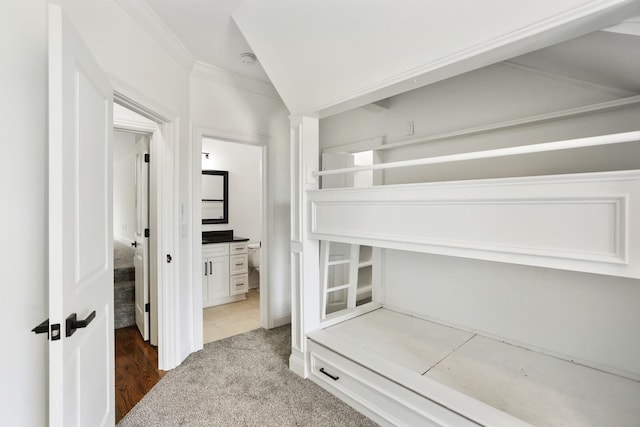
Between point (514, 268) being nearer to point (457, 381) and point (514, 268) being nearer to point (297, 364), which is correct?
point (457, 381)

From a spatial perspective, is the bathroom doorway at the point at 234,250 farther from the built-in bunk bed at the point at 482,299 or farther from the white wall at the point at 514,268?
the white wall at the point at 514,268

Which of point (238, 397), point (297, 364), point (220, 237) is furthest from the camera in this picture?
point (220, 237)

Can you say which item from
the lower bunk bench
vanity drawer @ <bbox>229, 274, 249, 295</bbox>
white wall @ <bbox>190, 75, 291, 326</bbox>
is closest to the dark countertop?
vanity drawer @ <bbox>229, 274, 249, 295</bbox>

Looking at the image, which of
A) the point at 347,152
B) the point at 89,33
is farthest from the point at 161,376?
the point at 347,152

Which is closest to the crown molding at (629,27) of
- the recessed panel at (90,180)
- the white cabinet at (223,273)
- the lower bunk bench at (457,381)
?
the lower bunk bench at (457,381)

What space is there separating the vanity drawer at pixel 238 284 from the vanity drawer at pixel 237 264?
7 centimetres

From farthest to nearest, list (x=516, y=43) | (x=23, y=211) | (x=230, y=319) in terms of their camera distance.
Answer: (x=230, y=319) → (x=516, y=43) → (x=23, y=211)

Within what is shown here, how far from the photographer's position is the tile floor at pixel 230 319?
10.3ft

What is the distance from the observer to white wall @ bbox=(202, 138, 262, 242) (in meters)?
4.79

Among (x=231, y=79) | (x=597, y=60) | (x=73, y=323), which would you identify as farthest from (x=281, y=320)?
(x=597, y=60)

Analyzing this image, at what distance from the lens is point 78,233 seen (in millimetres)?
1162

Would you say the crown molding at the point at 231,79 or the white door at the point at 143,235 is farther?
the white door at the point at 143,235

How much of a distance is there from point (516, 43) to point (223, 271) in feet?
12.5

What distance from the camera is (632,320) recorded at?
65.6 inches
